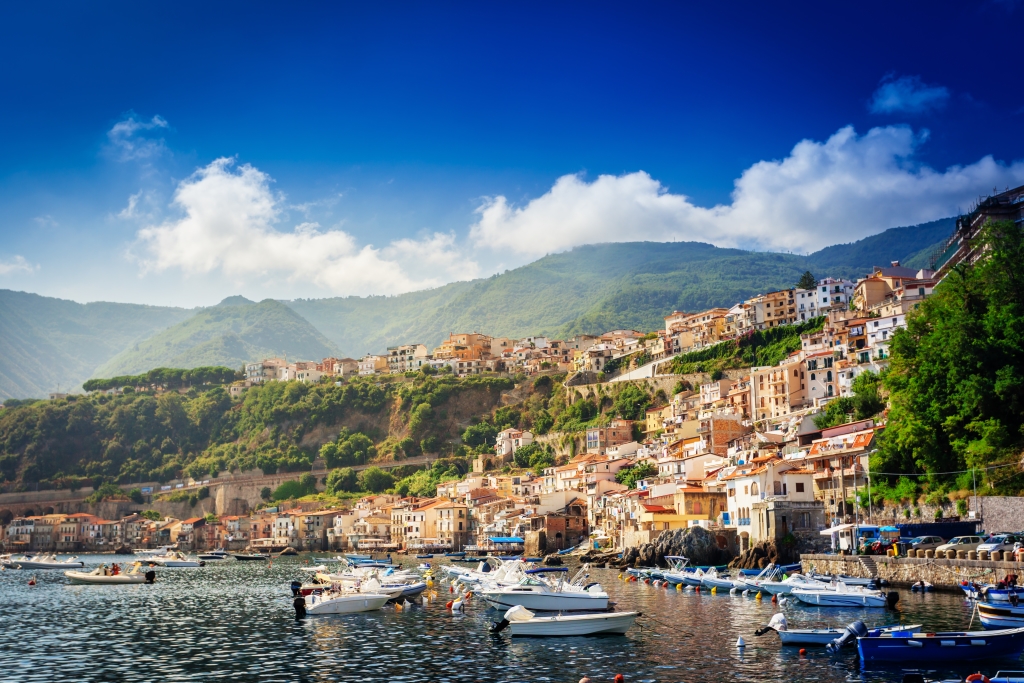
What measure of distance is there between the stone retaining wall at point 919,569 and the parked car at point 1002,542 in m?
1.45

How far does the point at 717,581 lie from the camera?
48.3 meters

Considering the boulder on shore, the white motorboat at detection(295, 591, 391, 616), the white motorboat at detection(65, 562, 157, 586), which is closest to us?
the white motorboat at detection(295, 591, 391, 616)

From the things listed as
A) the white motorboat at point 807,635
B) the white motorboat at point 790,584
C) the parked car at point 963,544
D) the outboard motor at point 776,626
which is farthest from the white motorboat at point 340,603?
the parked car at point 963,544

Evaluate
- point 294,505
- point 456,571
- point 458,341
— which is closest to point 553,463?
point 294,505

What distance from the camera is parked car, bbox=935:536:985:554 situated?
4125 centimetres

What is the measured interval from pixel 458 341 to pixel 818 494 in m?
128

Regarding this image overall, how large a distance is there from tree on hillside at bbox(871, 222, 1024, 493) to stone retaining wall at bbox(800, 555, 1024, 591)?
24.9 ft

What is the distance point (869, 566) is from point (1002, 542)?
241 inches

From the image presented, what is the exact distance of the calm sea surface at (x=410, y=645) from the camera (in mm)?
26625

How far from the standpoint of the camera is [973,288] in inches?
2243

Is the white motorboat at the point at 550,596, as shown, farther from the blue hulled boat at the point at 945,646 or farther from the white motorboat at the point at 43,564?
the white motorboat at the point at 43,564

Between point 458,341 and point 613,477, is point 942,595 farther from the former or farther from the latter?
point 458,341

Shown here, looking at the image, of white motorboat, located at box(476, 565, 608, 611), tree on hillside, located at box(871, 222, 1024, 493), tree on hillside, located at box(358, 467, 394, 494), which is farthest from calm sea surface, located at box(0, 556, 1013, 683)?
tree on hillside, located at box(358, 467, 394, 494)

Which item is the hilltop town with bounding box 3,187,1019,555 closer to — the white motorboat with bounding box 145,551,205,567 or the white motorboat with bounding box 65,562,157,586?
the white motorboat with bounding box 145,551,205,567
